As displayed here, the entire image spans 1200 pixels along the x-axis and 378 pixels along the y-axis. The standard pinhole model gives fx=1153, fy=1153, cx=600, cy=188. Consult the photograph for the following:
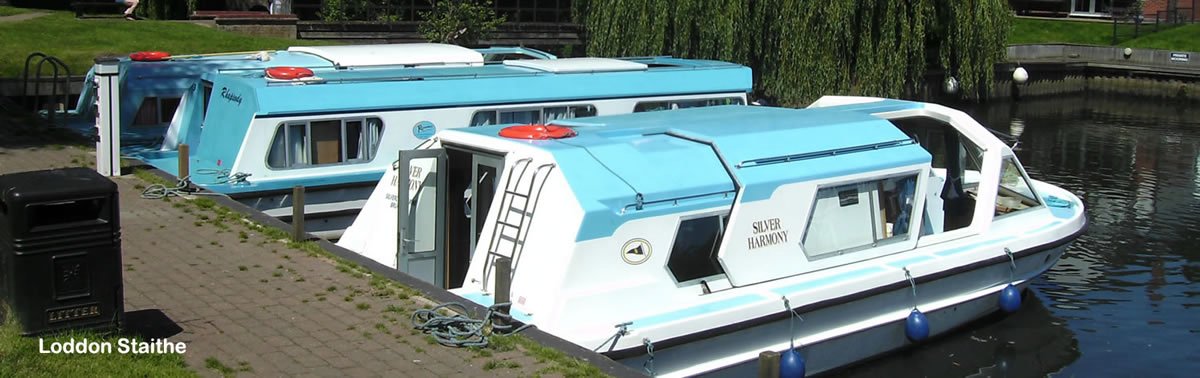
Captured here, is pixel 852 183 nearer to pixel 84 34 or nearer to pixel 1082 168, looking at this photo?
pixel 1082 168

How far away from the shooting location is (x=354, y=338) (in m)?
9.55

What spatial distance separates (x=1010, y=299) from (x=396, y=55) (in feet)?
35.7

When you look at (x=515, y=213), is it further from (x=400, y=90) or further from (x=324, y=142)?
(x=400, y=90)

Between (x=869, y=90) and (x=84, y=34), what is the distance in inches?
816

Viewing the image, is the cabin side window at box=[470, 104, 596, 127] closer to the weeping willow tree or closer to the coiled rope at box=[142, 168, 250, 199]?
the coiled rope at box=[142, 168, 250, 199]

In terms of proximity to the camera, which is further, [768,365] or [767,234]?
[767,234]

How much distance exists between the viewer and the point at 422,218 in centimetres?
1230

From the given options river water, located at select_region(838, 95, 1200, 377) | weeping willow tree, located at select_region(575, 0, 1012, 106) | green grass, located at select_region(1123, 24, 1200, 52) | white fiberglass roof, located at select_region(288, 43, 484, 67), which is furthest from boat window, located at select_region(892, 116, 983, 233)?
green grass, located at select_region(1123, 24, 1200, 52)

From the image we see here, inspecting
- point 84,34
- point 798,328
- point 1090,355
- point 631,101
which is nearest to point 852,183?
point 798,328

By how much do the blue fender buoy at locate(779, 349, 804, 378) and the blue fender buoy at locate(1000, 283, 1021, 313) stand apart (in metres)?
4.07

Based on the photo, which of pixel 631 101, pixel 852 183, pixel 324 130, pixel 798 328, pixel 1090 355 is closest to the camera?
pixel 798 328

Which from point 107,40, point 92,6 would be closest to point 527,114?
point 107,40

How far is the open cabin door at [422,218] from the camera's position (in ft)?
39.8

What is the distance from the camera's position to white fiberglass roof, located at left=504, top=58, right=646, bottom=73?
1906 cm
